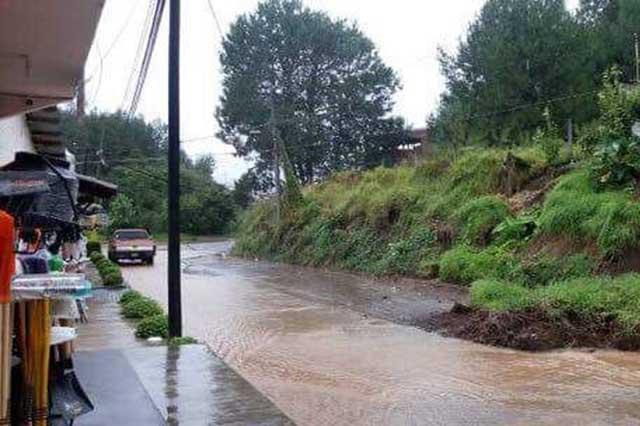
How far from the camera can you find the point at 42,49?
567 centimetres

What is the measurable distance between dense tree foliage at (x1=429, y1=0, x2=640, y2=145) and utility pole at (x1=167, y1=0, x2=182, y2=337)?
67.9 feet

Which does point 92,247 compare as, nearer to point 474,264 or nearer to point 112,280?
point 112,280

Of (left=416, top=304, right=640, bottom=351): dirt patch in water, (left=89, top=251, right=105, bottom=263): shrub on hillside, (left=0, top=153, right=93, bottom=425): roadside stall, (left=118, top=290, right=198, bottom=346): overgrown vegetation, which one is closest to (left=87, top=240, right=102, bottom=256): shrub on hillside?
(left=89, top=251, right=105, bottom=263): shrub on hillside

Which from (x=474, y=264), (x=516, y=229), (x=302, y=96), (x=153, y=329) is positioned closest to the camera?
(x=153, y=329)

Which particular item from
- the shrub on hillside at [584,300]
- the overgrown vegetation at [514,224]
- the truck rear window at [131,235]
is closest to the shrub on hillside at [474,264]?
the overgrown vegetation at [514,224]

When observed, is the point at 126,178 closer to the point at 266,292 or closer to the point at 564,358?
the point at 266,292

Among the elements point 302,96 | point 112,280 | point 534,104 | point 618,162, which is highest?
point 302,96

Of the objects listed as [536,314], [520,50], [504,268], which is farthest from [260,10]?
[536,314]

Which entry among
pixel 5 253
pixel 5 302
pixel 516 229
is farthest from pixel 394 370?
pixel 516 229

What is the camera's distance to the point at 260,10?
56.4 meters

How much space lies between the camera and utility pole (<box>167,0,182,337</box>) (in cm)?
1059

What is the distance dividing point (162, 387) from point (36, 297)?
3.50m

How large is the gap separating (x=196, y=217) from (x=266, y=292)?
50890 mm

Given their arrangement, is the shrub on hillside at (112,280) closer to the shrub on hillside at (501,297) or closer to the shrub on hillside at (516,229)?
the shrub on hillside at (516,229)
